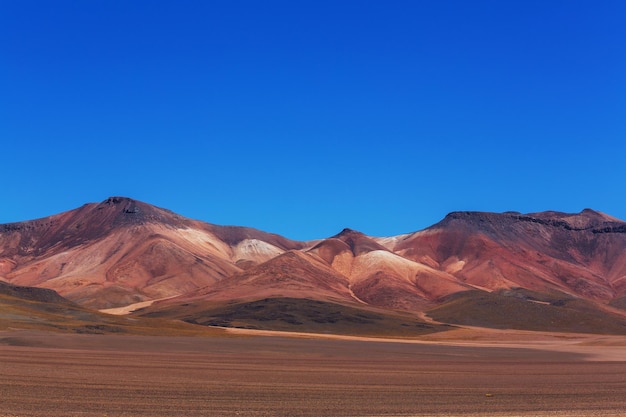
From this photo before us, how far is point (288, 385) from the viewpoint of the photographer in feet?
125

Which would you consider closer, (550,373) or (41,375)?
(41,375)

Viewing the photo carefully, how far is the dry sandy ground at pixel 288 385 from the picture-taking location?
98.0ft

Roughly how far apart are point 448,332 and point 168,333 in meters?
72.2

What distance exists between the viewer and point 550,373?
49.6 meters

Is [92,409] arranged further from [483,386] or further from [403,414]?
[483,386]

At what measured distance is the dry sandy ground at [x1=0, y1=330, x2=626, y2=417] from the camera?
98.0ft

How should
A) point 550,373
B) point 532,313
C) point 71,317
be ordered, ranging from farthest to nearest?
point 532,313 → point 71,317 → point 550,373

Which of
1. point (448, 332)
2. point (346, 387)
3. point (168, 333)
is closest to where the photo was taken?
point (346, 387)

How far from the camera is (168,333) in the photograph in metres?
99.9

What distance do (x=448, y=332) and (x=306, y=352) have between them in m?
87.9

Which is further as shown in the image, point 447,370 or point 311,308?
point 311,308

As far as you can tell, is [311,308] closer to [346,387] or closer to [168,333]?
[168,333]

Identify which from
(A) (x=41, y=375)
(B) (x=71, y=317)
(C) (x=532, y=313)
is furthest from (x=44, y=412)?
(C) (x=532, y=313)

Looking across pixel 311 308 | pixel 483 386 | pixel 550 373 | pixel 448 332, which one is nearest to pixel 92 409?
pixel 483 386
